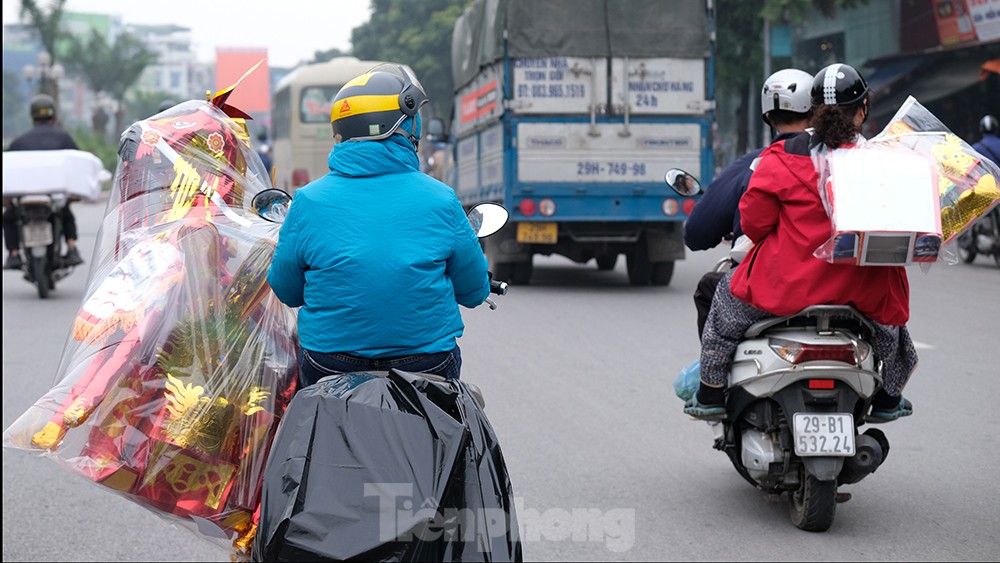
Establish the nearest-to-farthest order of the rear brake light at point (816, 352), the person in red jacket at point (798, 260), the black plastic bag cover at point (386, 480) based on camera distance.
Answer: the black plastic bag cover at point (386, 480) → the person in red jacket at point (798, 260) → the rear brake light at point (816, 352)

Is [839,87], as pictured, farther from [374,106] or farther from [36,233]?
[36,233]

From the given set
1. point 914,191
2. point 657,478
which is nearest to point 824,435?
point 657,478

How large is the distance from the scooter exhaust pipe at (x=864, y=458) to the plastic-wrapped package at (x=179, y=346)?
2.15 m

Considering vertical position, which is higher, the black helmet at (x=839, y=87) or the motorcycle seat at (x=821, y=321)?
the black helmet at (x=839, y=87)

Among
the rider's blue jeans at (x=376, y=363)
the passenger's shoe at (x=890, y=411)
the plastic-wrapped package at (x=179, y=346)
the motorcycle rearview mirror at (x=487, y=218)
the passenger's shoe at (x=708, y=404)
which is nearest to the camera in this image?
→ the plastic-wrapped package at (x=179, y=346)

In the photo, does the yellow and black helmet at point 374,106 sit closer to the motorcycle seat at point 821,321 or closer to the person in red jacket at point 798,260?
the person in red jacket at point 798,260

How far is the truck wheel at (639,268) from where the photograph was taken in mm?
13539

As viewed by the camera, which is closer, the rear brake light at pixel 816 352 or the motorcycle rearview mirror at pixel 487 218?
the motorcycle rearview mirror at pixel 487 218

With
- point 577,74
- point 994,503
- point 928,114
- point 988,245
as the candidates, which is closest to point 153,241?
point 928,114

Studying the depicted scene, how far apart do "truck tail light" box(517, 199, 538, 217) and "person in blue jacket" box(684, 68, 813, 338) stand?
7530mm

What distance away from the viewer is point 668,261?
13352 millimetres

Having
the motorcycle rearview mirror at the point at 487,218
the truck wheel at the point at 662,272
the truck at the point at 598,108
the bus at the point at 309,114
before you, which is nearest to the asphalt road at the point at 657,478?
the motorcycle rearview mirror at the point at 487,218

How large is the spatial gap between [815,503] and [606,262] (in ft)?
34.5

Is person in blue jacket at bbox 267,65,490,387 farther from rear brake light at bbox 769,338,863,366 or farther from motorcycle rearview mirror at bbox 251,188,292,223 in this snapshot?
rear brake light at bbox 769,338,863,366
